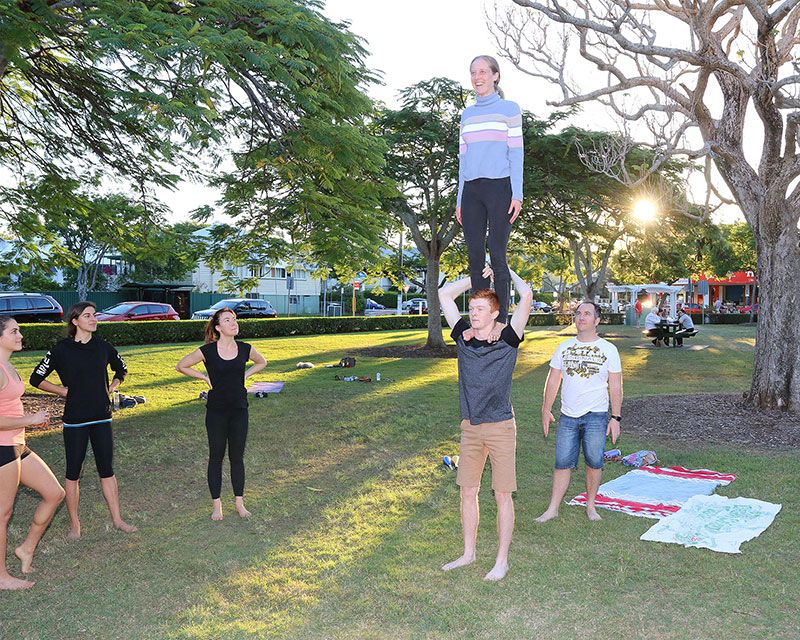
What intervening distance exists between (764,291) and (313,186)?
25.6ft

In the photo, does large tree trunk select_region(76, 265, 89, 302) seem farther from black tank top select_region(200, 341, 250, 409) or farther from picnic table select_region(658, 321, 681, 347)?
black tank top select_region(200, 341, 250, 409)

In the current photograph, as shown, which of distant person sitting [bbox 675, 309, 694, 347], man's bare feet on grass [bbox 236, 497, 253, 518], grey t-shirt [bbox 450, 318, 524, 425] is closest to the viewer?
grey t-shirt [bbox 450, 318, 524, 425]

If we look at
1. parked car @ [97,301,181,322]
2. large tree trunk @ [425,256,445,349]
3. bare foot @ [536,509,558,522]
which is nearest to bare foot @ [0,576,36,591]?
bare foot @ [536,509,558,522]

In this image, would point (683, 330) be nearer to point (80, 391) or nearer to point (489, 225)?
point (489, 225)

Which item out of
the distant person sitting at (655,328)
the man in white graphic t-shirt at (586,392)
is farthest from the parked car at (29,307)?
the man in white graphic t-shirt at (586,392)

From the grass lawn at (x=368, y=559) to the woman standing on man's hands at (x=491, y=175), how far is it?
6.09ft

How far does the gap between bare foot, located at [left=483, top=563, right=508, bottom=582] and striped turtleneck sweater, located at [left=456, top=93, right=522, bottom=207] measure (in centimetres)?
260

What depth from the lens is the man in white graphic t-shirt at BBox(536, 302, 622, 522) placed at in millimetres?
5586

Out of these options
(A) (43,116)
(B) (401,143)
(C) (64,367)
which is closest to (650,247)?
(B) (401,143)

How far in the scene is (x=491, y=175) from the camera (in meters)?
4.64

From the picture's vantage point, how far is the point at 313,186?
31.3 ft

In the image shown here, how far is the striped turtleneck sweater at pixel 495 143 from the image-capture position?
182 inches

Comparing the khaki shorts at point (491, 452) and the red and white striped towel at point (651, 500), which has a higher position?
the khaki shorts at point (491, 452)

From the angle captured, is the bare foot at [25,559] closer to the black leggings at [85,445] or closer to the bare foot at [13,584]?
the bare foot at [13,584]
